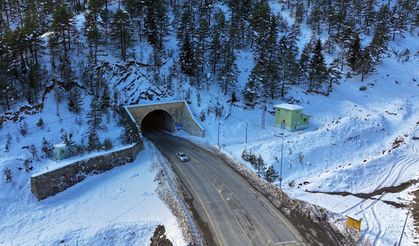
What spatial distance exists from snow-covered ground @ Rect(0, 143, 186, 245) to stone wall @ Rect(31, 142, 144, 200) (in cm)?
54

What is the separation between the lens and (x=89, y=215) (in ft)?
84.5

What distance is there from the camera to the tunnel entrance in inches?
1818

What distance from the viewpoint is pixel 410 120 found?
4797 centimetres

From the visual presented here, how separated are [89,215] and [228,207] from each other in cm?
1051

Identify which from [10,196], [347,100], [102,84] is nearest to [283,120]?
[347,100]

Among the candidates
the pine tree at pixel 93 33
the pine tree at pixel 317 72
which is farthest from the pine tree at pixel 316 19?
the pine tree at pixel 93 33

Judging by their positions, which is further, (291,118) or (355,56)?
(355,56)

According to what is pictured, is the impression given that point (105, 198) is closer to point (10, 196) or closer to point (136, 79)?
point (10, 196)

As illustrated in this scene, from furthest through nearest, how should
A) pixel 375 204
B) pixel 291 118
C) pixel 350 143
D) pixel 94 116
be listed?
pixel 291 118, pixel 350 143, pixel 94 116, pixel 375 204

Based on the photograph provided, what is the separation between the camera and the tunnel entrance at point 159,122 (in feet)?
152

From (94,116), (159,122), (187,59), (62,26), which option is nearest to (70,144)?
(94,116)

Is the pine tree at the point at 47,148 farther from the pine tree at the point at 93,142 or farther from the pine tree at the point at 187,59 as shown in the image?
the pine tree at the point at 187,59

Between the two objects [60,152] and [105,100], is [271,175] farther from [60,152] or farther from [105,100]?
[105,100]

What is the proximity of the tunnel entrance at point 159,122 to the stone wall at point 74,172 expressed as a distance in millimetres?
10796
